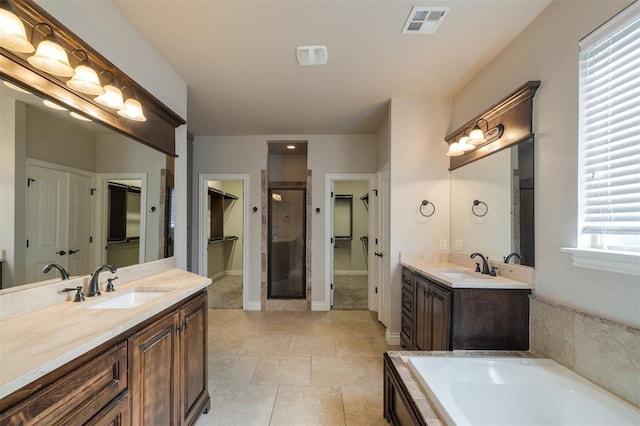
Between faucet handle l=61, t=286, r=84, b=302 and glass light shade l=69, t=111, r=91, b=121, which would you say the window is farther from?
glass light shade l=69, t=111, r=91, b=121

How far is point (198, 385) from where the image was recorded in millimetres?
1811

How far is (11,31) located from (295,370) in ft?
9.09

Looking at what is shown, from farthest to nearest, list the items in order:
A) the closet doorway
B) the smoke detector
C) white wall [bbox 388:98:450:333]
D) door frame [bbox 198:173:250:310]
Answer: the closet doorway < door frame [bbox 198:173:250:310] < white wall [bbox 388:98:450:333] < the smoke detector

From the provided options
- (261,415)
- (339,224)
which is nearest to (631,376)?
(261,415)

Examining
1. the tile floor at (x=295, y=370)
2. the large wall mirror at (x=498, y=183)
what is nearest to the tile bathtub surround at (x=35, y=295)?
the tile floor at (x=295, y=370)

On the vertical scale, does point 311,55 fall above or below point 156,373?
above

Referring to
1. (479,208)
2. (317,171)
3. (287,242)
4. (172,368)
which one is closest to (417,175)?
(479,208)

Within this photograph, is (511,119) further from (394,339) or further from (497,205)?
(394,339)

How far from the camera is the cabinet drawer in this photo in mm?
774

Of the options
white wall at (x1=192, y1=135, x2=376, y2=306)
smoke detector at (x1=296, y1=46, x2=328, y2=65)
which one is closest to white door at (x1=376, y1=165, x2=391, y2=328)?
white wall at (x1=192, y1=135, x2=376, y2=306)

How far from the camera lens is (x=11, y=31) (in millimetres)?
1085

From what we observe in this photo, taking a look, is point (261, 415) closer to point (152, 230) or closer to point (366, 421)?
point (366, 421)

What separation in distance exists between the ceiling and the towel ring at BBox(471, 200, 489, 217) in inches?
47.0

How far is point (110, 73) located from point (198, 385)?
6.89 ft
